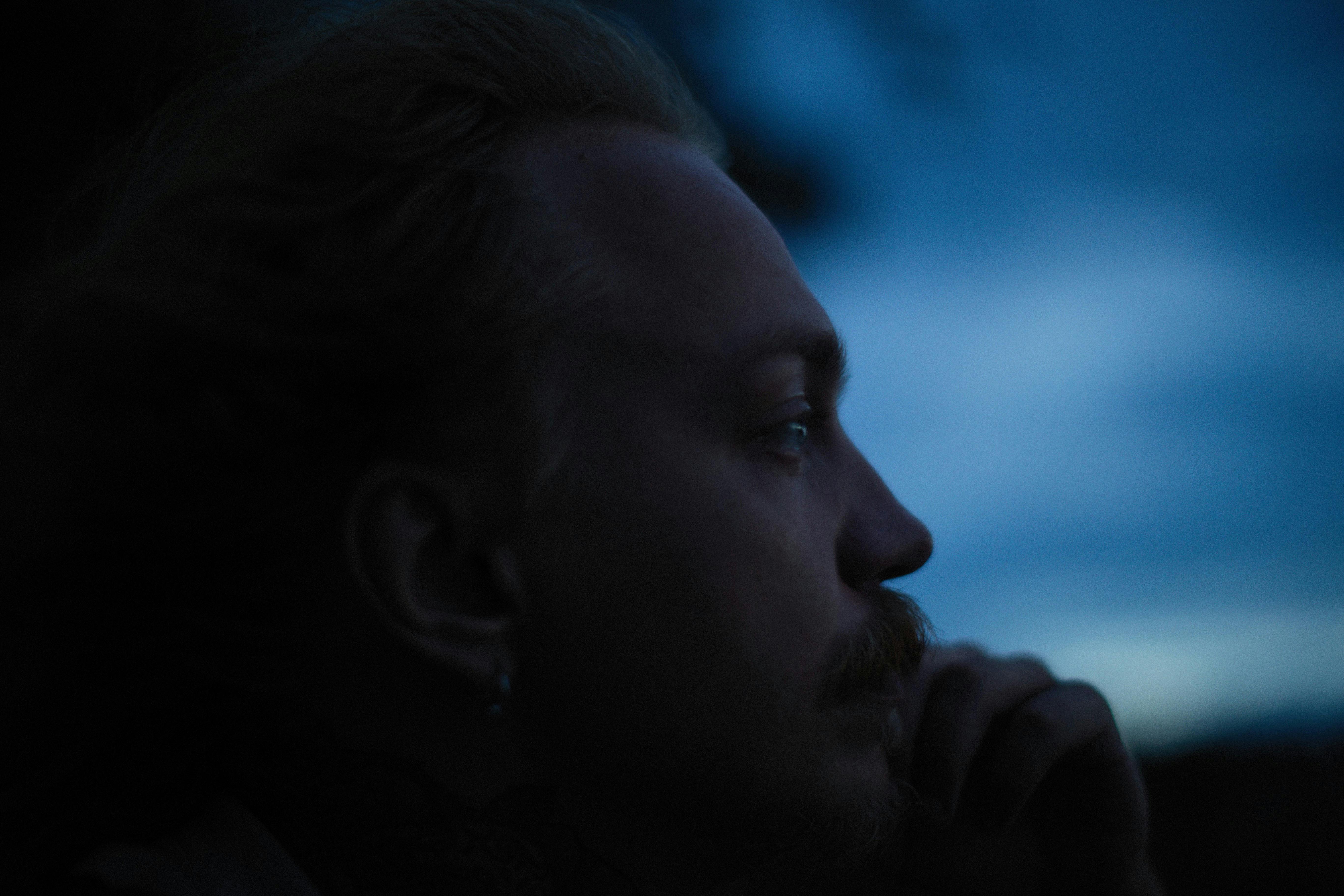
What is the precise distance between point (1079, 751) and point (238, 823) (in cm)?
153

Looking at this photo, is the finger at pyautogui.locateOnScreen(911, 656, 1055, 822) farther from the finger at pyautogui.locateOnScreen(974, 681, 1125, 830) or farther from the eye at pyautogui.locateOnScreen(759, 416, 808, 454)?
the eye at pyautogui.locateOnScreen(759, 416, 808, 454)

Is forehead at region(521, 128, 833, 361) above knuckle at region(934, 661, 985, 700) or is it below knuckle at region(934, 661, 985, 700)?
above

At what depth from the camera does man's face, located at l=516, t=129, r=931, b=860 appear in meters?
1.22

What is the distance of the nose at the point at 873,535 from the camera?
54.2 inches

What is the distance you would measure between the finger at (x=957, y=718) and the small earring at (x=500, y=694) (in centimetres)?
78

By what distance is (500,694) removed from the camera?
124 cm

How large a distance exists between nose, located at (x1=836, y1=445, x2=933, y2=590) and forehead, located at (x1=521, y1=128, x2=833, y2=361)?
0.24 metres

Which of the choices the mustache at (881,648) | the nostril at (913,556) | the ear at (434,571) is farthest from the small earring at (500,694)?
the nostril at (913,556)

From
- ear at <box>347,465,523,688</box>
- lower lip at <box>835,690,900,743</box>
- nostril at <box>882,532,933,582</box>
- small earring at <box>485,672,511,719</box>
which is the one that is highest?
nostril at <box>882,532,933,582</box>

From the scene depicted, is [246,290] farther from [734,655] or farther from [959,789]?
[959,789]

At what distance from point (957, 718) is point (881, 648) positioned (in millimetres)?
397

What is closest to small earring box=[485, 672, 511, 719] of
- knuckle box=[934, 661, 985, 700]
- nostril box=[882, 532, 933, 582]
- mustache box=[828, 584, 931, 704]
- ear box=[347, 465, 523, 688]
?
ear box=[347, 465, 523, 688]

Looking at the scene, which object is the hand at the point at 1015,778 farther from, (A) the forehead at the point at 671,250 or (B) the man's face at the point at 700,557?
(A) the forehead at the point at 671,250

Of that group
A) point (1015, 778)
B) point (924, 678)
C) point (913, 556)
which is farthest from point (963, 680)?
point (913, 556)
